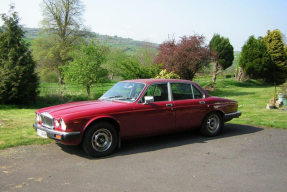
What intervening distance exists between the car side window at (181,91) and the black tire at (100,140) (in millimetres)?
1997

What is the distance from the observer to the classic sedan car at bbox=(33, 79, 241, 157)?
18.1 feet

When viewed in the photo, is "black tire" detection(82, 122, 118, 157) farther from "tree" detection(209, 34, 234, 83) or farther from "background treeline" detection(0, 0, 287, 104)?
"tree" detection(209, 34, 234, 83)

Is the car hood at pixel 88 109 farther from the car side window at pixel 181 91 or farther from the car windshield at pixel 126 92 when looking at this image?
the car side window at pixel 181 91

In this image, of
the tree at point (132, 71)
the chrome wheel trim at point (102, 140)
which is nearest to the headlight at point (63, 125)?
the chrome wheel trim at point (102, 140)

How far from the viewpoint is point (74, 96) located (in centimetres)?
1809

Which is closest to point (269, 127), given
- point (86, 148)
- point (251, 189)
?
point (251, 189)

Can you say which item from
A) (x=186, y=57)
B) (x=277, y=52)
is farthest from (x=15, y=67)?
(x=277, y=52)

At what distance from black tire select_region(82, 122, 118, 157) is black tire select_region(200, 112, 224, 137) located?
2.68 m

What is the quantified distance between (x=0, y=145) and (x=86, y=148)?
2300mm

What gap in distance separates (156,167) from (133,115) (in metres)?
1.41

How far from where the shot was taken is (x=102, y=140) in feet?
18.9

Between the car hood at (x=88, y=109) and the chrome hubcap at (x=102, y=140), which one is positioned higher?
the car hood at (x=88, y=109)

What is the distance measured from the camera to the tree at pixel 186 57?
72.1 feet

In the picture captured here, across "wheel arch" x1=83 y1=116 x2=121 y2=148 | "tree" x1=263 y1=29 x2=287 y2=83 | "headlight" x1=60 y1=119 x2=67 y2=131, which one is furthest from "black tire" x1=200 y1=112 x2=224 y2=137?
"tree" x1=263 y1=29 x2=287 y2=83
